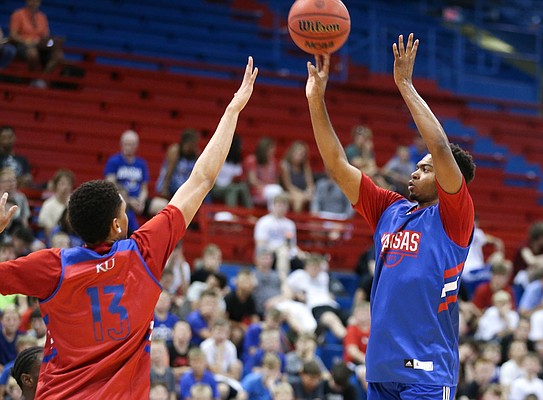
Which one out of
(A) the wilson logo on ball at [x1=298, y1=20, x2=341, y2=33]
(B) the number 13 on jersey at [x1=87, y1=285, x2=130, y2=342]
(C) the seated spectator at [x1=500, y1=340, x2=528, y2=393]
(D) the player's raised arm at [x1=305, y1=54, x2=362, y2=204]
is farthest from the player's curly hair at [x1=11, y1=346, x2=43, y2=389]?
(C) the seated spectator at [x1=500, y1=340, x2=528, y2=393]

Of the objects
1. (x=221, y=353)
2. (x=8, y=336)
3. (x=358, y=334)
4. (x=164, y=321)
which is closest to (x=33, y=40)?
(x=164, y=321)

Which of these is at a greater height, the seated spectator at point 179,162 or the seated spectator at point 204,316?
the seated spectator at point 179,162

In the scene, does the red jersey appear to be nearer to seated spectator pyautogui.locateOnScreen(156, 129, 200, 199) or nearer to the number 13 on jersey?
the number 13 on jersey

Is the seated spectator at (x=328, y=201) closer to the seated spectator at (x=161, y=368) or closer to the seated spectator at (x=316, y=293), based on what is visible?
the seated spectator at (x=316, y=293)

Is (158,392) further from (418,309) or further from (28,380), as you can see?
(418,309)

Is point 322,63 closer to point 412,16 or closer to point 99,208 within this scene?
point 99,208

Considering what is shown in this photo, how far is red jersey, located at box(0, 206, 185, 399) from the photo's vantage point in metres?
4.70

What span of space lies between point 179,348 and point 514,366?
12.9ft

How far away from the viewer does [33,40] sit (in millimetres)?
14859

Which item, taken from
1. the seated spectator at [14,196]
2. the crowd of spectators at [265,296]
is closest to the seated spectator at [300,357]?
the crowd of spectators at [265,296]

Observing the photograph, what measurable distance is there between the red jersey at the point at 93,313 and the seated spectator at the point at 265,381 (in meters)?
5.66

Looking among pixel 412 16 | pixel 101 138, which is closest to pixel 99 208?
pixel 101 138

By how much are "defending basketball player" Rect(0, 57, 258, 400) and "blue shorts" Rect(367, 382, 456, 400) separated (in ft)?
4.71

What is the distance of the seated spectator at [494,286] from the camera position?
13295mm
